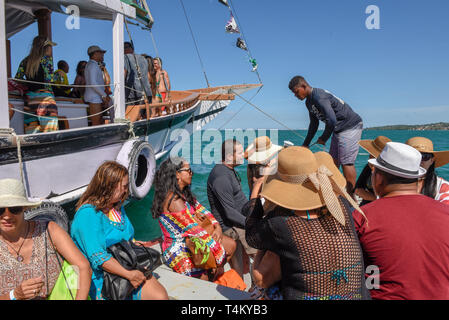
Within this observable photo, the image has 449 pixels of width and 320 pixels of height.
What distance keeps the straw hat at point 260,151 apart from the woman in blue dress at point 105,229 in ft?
4.44

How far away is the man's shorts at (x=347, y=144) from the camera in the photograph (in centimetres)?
406

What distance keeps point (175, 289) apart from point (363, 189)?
1.90 meters

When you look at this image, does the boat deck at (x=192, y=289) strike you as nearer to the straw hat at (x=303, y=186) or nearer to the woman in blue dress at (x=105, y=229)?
the woman in blue dress at (x=105, y=229)

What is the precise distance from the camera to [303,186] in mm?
1635

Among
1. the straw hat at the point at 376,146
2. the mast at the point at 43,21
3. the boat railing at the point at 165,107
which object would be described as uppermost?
the mast at the point at 43,21

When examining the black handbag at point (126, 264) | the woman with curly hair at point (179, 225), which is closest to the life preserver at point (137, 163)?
the woman with curly hair at point (179, 225)

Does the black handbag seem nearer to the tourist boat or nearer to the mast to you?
the tourist boat

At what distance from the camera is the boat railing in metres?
5.75

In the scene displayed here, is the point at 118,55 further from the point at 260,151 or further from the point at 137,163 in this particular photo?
the point at 260,151

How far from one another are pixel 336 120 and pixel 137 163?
359 centimetres

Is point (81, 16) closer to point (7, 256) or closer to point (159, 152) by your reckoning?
point (159, 152)

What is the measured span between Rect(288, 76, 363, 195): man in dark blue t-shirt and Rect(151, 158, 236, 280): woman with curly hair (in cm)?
193
